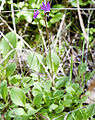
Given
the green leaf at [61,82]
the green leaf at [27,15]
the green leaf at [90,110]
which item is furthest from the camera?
the green leaf at [27,15]

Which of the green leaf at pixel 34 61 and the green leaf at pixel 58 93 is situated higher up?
the green leaf at pixel 34 61

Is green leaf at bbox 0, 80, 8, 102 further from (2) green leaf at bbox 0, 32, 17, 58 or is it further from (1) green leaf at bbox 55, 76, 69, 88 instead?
(1) green leaf at bbox 55, 76, 69, 88

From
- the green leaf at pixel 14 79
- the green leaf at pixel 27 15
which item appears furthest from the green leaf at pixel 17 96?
the green leaf at pixel 27 15

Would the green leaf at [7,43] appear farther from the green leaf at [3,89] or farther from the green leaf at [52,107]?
the green leaf at [52,107]

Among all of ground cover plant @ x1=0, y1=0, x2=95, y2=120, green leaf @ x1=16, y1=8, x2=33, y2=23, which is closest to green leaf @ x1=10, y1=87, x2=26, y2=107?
ground cover plant @ x1=0, y1=0, x2=95, y2=120

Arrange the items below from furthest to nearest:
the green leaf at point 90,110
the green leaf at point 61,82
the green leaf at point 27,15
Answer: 1. the green leaf at point 27,15
2. the green leaf at point 61,82
3. the green leaf at point 90,110

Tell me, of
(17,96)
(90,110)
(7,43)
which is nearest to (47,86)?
(17,96)

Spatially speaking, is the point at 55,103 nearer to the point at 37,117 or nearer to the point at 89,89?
the point at 37,117

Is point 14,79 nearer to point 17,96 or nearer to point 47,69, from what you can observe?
point 17,96
